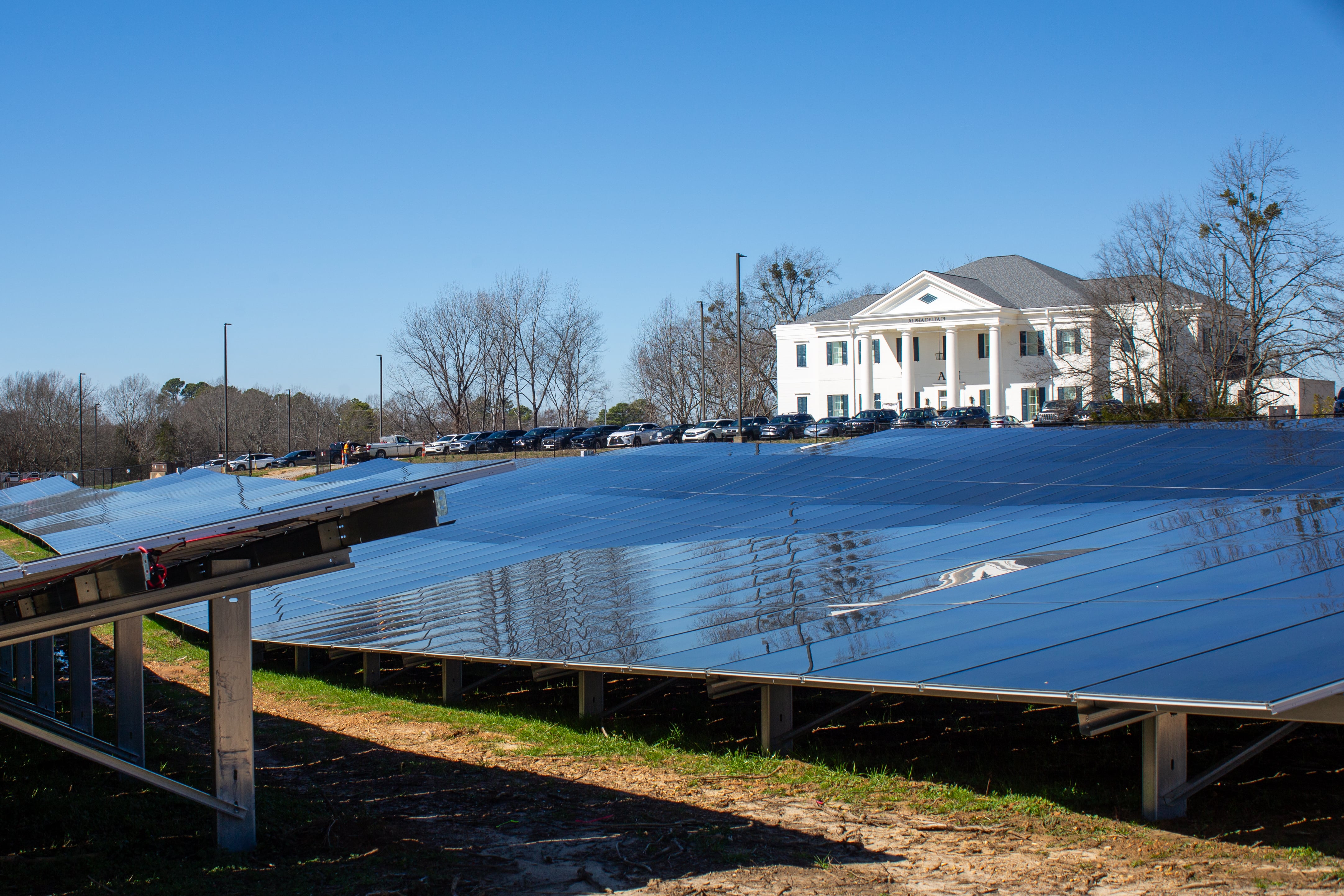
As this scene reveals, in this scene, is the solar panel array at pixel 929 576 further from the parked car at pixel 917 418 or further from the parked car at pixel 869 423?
the parked car at pixel 917 418

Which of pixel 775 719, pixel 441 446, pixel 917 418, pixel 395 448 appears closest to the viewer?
pixel 775 719

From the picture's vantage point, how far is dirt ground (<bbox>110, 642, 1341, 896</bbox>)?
18.7 feet

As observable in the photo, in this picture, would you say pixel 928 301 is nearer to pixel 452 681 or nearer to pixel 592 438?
pixel 592 438

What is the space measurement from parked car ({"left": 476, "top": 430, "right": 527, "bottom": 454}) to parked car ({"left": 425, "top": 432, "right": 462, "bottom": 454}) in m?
2.05

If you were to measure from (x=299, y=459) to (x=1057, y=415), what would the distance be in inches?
2050

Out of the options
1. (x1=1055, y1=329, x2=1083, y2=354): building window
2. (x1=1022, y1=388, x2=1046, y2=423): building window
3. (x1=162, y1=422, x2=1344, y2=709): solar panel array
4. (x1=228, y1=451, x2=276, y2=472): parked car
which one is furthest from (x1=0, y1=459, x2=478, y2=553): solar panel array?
(x1=1022, y1=388, x2=1046, y2=423): building window

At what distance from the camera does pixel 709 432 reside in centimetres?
6159

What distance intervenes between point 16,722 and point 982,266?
2637 inches

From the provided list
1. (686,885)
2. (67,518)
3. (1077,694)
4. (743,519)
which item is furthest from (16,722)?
(67,518)

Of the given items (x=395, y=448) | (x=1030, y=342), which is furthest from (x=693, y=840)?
(x=395, y=448)

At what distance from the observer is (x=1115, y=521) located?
12.1 metres

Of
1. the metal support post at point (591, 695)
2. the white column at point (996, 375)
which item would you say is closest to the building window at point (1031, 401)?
the white column at point (996, 375)

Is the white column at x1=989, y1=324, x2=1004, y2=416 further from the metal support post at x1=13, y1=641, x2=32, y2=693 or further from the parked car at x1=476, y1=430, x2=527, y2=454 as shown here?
the metal support post at x1=13, y1=641, x2=32, y2=693

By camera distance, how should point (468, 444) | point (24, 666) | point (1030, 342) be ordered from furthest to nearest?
1. point (468, 444)
2. point (1030, 342)
3. point (24, 666)
